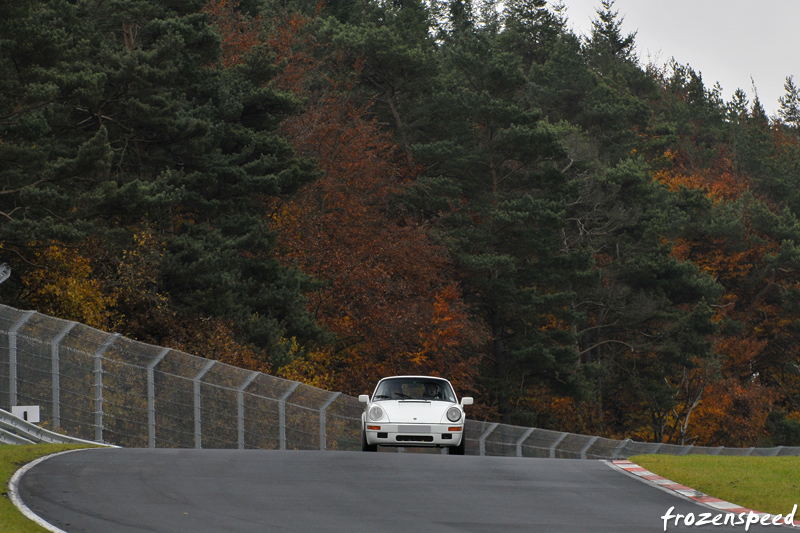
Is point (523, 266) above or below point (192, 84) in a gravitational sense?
below

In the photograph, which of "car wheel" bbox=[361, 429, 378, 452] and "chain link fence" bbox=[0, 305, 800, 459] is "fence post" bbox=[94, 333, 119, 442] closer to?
"chain link fence" bbox=[0, 305, 800, 459]

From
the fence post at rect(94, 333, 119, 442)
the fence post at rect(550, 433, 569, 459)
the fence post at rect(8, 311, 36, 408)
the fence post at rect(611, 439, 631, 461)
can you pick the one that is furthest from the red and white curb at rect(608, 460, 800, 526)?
the fence post at rect(611, 439, 631, 461)

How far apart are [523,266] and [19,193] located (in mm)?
28825

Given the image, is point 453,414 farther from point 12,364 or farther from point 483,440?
point 483,440

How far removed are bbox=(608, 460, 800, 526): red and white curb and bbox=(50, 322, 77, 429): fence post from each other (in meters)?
9.95

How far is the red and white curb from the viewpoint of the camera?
1177cm

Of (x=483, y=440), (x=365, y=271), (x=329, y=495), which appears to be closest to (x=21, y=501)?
(x=329, y=495)

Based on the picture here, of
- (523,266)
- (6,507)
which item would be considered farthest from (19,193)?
(523,266)

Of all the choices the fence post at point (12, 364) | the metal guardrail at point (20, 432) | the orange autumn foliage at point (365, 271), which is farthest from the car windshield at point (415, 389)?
the orange autumn foliage at point (365, 271)

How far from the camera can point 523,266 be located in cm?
5141

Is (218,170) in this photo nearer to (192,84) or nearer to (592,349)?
(192,84)

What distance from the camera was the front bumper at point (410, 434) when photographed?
18.3 m

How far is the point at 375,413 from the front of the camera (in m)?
18.5

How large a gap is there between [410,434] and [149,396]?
5.92 metres
